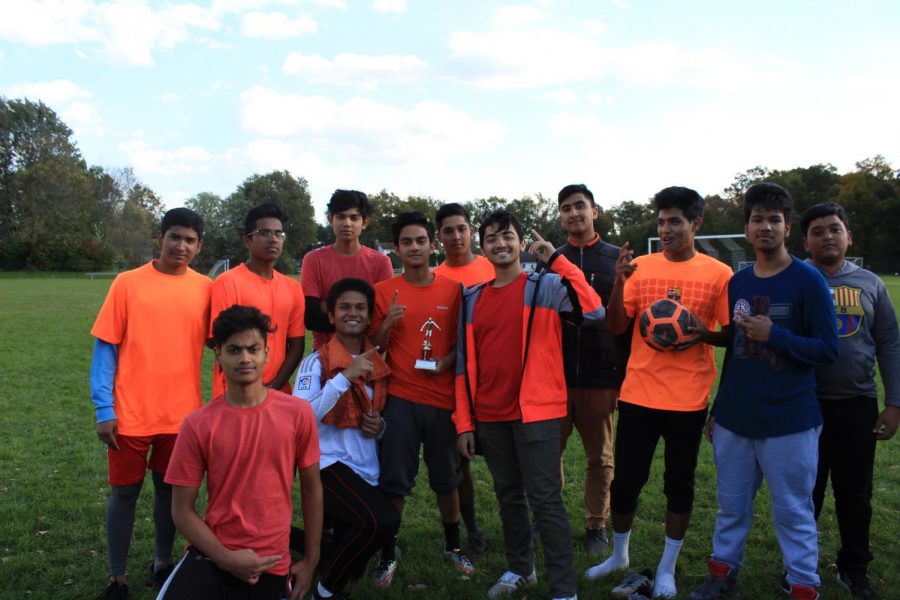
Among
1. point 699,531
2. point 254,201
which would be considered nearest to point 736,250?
point 699,531

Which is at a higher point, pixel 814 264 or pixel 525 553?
pixel 814 264

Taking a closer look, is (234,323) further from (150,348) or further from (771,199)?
(771,199)

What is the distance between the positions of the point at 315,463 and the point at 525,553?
1.48 metres

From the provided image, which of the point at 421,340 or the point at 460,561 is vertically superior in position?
the point at 421,340

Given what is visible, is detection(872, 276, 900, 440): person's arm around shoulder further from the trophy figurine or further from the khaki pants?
the trophy figurine

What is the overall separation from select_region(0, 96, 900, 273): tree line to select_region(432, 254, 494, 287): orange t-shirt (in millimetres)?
42466

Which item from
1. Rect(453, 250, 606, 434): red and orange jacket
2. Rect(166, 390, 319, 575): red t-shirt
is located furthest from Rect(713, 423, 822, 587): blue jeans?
Rect(166, 390, 319, 575): red t-shirt

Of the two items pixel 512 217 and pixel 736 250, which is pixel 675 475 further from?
pixel 736 250

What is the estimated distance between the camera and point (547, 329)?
12.2 feet

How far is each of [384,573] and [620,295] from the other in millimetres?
2270

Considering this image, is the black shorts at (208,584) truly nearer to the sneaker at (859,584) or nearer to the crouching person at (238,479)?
the crouching person at (238,479)

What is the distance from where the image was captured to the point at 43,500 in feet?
17.6

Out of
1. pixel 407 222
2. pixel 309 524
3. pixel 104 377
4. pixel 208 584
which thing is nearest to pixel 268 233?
pixel 407 222

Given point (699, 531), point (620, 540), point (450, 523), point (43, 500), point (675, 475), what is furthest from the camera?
Answer: point (43, 500)
